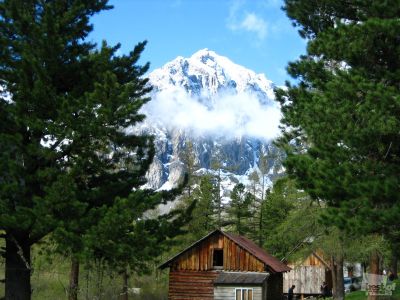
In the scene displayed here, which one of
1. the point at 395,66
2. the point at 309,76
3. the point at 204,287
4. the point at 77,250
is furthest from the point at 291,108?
the point at 204,287

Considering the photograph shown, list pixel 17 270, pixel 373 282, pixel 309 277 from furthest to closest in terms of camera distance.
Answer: pixel 309 277 → pixel 373 282 → pixel 17 270

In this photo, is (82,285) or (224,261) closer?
(224,261)

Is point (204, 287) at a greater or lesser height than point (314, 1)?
lesser

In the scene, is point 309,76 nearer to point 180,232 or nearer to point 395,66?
point 395,66

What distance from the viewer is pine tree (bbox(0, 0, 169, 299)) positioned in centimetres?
1482

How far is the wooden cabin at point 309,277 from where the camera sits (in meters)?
52.9

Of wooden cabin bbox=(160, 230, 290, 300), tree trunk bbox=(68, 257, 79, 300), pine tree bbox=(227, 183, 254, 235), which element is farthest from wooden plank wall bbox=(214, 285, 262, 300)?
pine tree bbox=(227, 183, 254, 235)

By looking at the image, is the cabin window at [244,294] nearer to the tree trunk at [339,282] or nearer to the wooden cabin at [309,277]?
the tree trunk at [339,282]

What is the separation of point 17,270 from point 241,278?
19.7 m

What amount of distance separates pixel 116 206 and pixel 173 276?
22.2 meters

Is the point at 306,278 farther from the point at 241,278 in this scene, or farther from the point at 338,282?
the point at 241,278

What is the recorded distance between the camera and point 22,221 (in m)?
14.7

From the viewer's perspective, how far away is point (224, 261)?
34.5m

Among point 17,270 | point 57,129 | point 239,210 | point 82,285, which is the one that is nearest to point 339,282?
point 82,285
